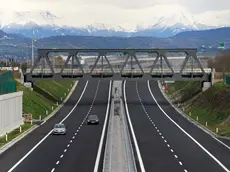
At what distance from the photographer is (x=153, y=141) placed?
188 feet

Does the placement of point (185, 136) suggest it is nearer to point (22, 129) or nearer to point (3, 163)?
point (22, 129)

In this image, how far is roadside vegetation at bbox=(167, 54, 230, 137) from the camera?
7478 centimetres

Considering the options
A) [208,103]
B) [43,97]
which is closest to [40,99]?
[43,97]

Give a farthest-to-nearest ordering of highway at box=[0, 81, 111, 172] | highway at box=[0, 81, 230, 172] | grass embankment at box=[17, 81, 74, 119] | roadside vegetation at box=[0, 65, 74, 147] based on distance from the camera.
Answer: grass embankment at box=[17, 81, 74, 119] < roadside vegetation at box=[0, 65, 74, 147] < highway at box=[0, 81, 230, 172] < highway at box=[0, 81, 111, 172]

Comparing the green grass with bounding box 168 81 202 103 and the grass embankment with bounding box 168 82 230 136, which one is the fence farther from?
the green grass with bounding box 168 81 202 103

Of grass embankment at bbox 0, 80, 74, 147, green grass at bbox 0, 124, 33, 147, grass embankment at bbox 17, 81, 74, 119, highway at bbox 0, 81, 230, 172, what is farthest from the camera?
grass embankment at bbox 17, 81, 74, 119

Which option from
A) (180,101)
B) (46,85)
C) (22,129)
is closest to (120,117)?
(22,129)

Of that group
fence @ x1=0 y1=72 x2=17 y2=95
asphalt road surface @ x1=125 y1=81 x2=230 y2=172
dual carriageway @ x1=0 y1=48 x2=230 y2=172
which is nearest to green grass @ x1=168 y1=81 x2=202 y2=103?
asphalt road surface @ x1=125 y1=81 x2=230 y2=172


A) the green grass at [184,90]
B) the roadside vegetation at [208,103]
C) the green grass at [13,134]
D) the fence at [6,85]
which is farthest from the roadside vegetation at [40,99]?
the green grass at [184,90]

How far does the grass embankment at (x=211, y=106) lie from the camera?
242 feet

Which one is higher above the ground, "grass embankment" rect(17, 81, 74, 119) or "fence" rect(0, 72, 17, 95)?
"fence" rect(0, 72, 17, 95)

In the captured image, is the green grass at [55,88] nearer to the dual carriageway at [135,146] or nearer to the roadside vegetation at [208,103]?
the roadside vegetation at [208,103]

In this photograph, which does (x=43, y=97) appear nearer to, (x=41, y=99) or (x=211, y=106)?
(x=41, y=99)

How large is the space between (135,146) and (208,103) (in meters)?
41.5
